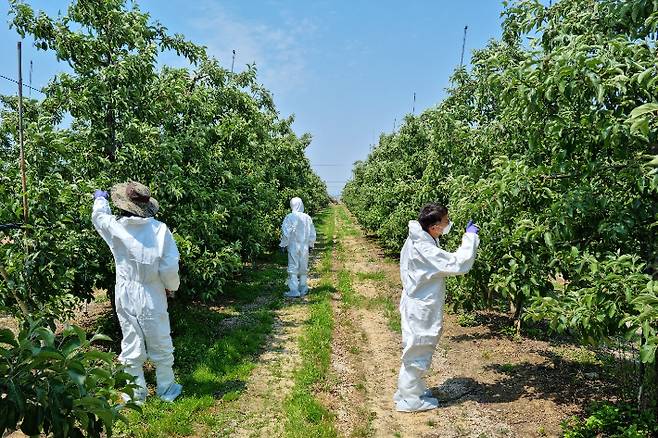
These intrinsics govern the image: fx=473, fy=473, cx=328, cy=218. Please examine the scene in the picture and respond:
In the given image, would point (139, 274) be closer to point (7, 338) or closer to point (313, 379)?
point (313, 379)

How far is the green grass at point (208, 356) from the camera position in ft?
16.2

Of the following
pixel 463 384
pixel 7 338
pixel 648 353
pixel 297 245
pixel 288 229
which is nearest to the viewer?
pixel 7 338

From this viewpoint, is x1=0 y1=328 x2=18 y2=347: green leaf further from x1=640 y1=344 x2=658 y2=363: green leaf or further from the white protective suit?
the white protective suit

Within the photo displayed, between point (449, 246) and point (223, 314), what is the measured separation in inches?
184

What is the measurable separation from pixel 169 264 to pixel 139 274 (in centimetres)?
34

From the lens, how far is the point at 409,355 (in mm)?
5172

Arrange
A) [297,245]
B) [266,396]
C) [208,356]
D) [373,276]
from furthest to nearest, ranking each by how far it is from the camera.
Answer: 1. [373,276]
2. [297,245]
3. [208,356]
4. [266,396]

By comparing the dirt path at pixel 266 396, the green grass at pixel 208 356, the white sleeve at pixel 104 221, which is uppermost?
the white sleeve at pixel 104 221

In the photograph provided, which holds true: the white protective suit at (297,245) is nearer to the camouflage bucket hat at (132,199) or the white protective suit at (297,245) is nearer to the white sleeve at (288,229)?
the white sleeve at (288,229)

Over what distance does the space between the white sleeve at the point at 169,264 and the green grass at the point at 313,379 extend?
76.8 inches

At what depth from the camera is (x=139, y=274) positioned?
203 inches

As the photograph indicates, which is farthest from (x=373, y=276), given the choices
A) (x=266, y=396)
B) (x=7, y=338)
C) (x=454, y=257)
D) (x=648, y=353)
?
(x=7, y=338)

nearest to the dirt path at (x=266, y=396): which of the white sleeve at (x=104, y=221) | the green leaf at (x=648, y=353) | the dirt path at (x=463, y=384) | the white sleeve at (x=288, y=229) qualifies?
the dirt path at (x=463, y=384)

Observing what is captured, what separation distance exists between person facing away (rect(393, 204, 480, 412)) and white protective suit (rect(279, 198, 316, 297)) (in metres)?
6.41
